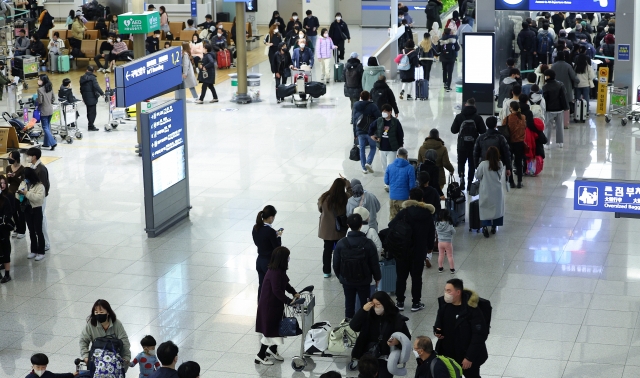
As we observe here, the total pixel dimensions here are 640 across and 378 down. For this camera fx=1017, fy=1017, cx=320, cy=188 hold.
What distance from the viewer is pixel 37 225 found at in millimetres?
13180

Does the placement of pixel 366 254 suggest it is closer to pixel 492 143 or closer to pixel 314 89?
pixel 492 143

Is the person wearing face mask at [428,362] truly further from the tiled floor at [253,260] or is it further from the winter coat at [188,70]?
the winter coat at [188,70]

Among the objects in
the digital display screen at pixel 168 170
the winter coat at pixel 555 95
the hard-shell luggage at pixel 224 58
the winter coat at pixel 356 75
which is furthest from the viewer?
the hard-shell luggage at pixel 224 58

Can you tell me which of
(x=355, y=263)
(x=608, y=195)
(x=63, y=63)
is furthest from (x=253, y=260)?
(x=63, y=63)

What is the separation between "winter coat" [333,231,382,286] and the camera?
1009 centimetres

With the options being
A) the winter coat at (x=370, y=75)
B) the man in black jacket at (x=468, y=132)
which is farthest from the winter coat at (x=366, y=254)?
the winter coat at (x=370, y=75)

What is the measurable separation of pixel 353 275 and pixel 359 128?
7.21 meters

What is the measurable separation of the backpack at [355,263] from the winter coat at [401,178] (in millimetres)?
3104

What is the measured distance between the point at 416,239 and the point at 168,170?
491 centimetres

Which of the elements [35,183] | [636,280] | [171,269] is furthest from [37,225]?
[636,280]

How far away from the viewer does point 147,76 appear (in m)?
13.9

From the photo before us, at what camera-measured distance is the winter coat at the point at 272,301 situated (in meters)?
9.57

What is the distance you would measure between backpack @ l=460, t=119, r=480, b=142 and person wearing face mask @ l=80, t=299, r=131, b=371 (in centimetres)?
789

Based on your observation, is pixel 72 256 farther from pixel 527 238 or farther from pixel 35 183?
pixel 527 238
